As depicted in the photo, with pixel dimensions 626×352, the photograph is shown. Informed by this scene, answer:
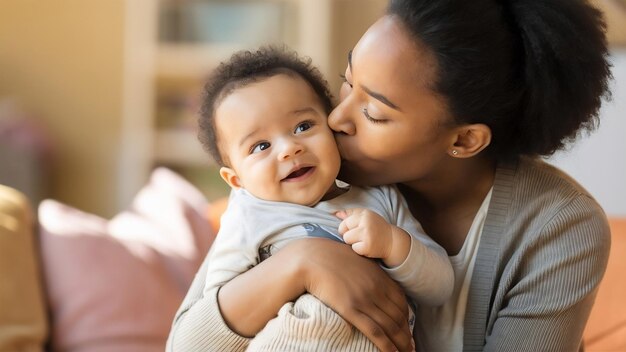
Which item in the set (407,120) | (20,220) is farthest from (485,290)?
(20,220)

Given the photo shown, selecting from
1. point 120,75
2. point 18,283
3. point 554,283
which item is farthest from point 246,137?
point 120,75

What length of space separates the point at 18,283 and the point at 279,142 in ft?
3.39

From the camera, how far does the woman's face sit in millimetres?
1327

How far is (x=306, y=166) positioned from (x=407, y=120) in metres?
0.16

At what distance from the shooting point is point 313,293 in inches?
51.0

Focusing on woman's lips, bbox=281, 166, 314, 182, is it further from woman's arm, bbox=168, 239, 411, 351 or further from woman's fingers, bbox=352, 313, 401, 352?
woman's fingers, bbox=352, 313, 401, 352

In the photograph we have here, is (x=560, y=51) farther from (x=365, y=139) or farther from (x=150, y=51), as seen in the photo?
(x=150, y=51)

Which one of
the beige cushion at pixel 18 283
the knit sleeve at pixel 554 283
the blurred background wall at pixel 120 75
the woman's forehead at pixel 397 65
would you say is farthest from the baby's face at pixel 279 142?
the blurred background wall at pixel 120 75

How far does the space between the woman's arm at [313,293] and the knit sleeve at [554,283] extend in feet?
0.68

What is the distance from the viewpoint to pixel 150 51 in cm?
387

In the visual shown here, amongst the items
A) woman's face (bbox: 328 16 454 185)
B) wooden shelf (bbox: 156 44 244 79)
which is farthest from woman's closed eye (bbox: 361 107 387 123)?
wooden shelf (bbox: 156 44 244 79)

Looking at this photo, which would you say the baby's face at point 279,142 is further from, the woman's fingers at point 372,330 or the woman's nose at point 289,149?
the woman's fingers at point 372,330

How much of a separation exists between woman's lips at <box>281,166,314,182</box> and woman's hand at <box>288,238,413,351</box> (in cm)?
10

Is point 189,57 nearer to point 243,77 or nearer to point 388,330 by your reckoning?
point 243,77
